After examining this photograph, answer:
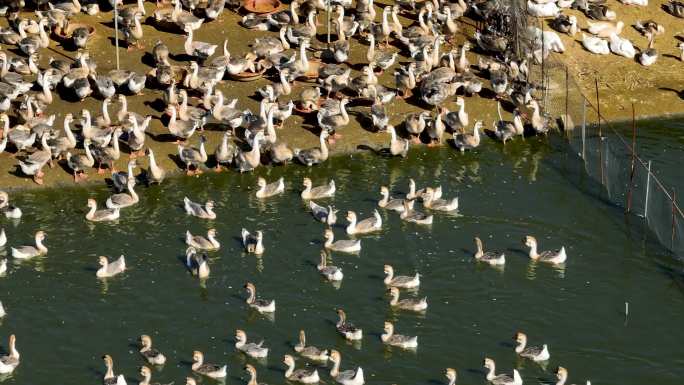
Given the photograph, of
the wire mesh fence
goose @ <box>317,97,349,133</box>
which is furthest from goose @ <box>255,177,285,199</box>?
the wire mesh fence

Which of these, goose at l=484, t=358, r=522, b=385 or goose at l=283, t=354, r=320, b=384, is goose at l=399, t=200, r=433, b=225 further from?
goose at l=283, t=354, r=320, b=384

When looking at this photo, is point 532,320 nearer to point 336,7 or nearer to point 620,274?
point 620,274

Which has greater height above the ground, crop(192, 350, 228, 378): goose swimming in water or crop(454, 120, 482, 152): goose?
crop(192, 350, 228, 378): goose swimming in water

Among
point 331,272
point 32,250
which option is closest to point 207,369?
point 331,272

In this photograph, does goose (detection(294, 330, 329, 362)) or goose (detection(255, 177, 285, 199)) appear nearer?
goose (detection(294, 330, 329, 362))

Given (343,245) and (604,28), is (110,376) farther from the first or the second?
(604,28)

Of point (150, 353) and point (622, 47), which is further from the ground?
point (622, 47)

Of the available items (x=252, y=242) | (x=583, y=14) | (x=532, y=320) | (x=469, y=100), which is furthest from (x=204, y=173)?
(x=583, y=14)
